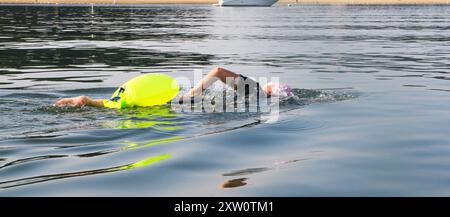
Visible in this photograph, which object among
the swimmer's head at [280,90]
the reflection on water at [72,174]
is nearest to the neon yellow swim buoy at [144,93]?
the swimmer's head at [280,90]

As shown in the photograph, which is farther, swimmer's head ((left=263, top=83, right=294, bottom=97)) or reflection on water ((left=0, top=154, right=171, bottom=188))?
swimmer's head ((left=263, top=83, right=294, bottom=97))

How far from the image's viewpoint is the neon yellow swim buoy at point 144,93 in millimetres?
10539

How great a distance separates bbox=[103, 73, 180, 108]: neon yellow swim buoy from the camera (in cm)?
1054

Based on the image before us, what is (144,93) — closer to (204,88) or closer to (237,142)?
(204,88)

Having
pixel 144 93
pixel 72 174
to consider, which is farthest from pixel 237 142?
pixel 144 93

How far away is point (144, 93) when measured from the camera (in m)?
10.6

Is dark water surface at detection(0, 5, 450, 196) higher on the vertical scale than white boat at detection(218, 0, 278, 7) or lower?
lower

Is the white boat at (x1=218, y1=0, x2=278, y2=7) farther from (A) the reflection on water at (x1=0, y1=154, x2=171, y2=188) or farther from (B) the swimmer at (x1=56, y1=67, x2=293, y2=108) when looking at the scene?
(A) the reflection on water at (x1=0, y1=154, x2=171, y2=188)

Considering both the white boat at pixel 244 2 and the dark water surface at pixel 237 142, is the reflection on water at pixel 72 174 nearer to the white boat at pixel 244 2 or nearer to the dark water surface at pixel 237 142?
the dark water surface at pixel 237 142

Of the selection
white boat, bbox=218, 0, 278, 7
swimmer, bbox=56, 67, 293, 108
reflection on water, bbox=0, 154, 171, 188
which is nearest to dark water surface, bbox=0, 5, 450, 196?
Result: reflection on water, bbox=0, 154, 171, 188

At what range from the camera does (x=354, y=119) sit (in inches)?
410
